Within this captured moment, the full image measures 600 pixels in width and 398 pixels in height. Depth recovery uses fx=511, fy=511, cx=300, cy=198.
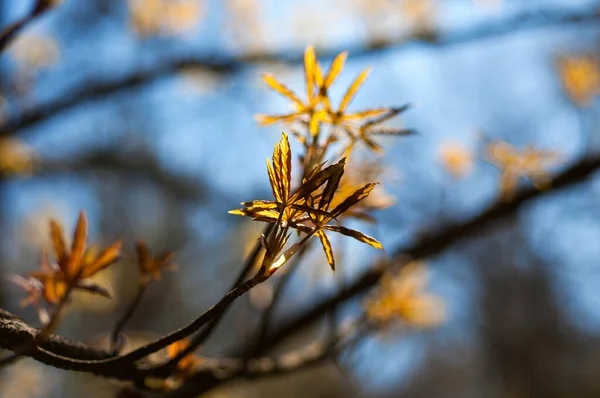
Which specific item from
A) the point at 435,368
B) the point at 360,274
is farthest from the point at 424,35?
the point at 435,368

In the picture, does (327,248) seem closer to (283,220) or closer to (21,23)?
(283,220)

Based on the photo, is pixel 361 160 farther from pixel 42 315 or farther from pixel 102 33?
pixel 102 33

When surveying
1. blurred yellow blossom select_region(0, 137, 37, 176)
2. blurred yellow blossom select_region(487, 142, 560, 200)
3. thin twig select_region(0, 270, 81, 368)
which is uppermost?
blurred yellow blossom select_region(0, 137, 37, 176)

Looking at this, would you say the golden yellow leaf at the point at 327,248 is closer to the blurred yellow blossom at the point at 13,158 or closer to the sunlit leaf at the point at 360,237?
the sunlit leaf at the point at 360,237

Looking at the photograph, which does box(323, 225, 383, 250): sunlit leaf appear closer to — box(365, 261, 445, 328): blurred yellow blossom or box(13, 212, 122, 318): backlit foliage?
box(13, 212, 122, 318): backlit foliage

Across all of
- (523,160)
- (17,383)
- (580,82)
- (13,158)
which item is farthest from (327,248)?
(17,383)

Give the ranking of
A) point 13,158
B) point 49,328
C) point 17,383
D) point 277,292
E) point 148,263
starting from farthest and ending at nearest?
1. point 17,383
2. point 13,158
3. point 277,292
4. point 148,263
5. point 49,328

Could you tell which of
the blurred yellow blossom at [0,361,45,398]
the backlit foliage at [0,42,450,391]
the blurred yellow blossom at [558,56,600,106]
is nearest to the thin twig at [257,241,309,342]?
the backlit foliage at [0,42,450,391]
